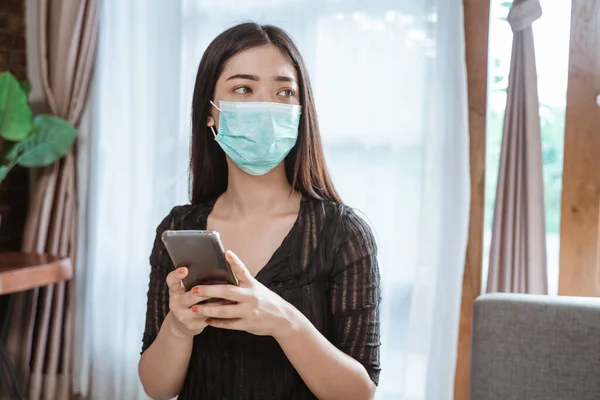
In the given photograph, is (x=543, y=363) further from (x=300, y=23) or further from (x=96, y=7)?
(x=96, y=7)

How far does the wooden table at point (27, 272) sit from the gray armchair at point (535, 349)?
1.55 metres

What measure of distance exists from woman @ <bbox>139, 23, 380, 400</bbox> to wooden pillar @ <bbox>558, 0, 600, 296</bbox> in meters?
A: 0.94

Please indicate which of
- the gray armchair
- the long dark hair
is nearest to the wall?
the long dark hair

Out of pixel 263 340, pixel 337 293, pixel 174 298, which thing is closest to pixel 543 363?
pixel 337 293

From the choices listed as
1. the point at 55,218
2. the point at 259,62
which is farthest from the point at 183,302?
the point at 55,218

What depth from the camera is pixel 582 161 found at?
1930 millimetres

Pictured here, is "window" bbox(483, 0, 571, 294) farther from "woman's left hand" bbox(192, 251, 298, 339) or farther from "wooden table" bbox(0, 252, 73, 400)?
"wooden table" bbox(0, 252, 73, 400)

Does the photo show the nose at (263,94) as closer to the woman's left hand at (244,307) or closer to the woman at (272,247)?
the woman at (272,247)

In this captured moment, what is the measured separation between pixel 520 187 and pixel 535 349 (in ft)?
2.76

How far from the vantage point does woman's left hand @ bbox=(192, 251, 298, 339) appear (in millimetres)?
1039

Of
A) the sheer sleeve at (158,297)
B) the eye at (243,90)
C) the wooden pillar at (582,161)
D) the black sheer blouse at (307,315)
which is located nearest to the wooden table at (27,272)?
the sheer sleeve at (158,297)

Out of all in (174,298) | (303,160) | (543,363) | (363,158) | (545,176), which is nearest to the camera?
(174,298)

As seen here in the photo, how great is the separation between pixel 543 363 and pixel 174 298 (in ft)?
2.36

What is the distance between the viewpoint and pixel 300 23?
2303mm
